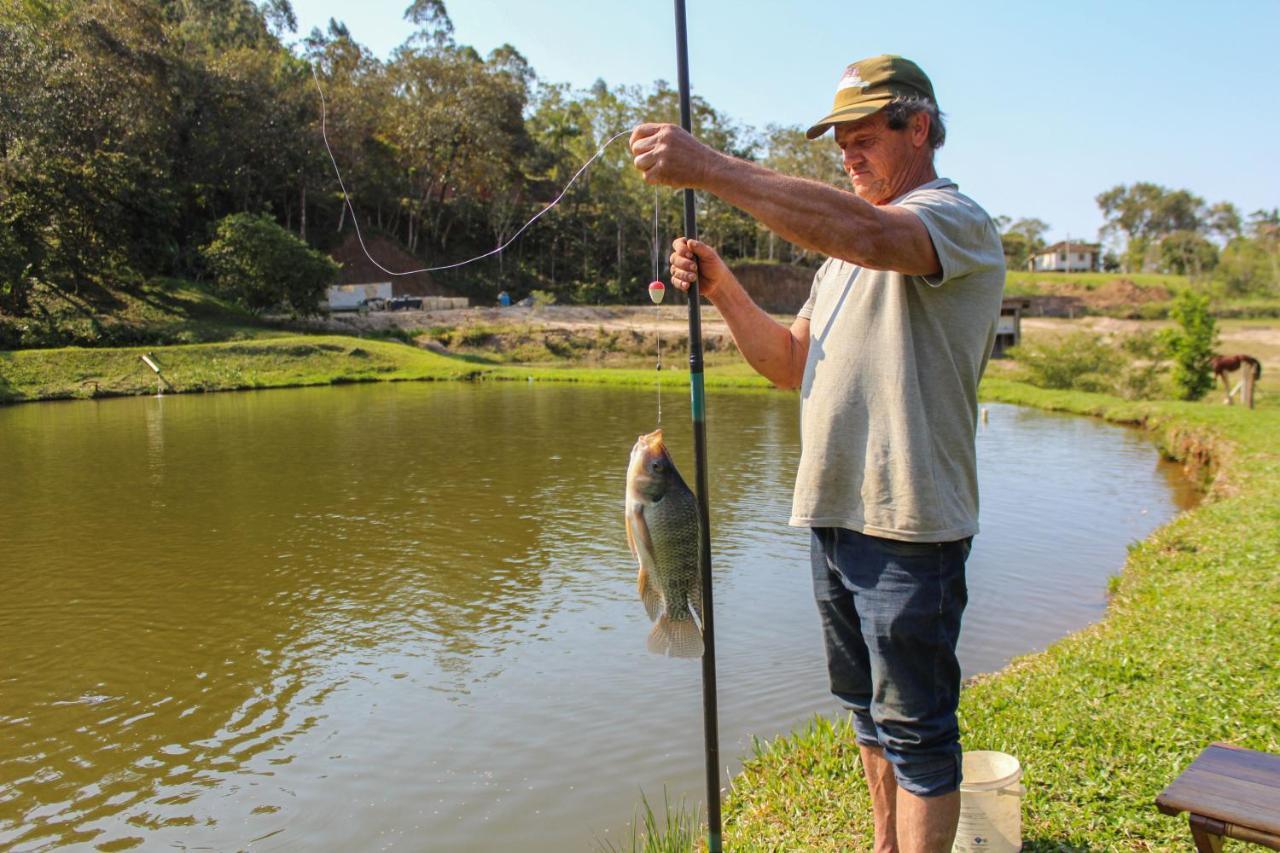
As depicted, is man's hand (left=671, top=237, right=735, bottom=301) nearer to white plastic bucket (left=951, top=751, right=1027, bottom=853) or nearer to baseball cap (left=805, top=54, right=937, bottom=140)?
baseball cap (left=805, top=54, right=937, bottom=140)

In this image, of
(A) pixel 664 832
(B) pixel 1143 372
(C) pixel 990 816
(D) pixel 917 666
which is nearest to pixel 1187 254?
(B) pixel 1143 372

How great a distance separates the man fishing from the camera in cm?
228

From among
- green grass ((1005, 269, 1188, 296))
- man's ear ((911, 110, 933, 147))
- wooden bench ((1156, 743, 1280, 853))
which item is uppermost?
green grass ((1005, 269, 1188, 296))

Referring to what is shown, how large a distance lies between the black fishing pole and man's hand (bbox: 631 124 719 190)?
0.50 m

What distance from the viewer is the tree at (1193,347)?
2289 centimetres

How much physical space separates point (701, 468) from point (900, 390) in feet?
2.38

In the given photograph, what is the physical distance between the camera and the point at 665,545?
2.85 meters

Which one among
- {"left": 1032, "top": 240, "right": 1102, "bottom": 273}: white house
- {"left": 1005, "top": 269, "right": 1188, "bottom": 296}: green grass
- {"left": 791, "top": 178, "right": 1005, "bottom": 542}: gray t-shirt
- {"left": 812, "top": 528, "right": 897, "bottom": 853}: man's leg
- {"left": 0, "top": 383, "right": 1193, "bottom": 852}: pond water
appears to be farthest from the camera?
{"left": 1032, "top": 240, "right": 1102, "bottom": 273}: white house

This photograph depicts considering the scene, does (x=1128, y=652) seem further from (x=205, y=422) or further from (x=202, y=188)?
(x=202, y=188)

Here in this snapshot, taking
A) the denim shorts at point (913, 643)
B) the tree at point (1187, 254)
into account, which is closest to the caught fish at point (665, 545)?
the denim shorts at point (913, 643)

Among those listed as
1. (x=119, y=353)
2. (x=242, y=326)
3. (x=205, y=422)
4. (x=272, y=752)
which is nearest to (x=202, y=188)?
(x=242, y=326)

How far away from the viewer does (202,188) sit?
43500mm

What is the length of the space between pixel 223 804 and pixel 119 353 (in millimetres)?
28421

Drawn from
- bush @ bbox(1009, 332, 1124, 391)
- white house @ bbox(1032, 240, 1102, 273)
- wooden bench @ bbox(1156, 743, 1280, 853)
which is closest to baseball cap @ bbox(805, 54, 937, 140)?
wooden bench @ bbox(1156, 743, 1280, 853)
